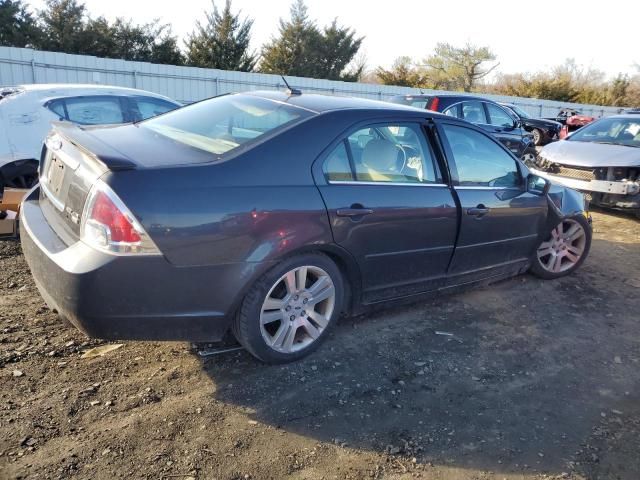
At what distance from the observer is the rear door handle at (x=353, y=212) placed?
3204mm

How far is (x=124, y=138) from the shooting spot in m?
3.23

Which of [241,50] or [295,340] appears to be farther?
[241,50]

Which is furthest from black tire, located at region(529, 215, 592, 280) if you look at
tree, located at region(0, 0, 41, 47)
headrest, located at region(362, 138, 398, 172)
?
tree, located at region(0, 0, 41, 47)

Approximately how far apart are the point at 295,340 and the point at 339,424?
28.5 inches

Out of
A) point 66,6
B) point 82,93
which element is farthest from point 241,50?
point 82,93

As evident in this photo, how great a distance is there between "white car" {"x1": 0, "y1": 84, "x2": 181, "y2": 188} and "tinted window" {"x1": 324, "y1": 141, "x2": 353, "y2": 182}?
4.16 m

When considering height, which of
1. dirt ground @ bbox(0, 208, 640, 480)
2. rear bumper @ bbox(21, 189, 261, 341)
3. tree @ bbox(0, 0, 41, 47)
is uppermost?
tree @ bbox(0, 0, 41, 47)

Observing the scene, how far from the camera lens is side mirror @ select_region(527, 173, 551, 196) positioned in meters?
4.60

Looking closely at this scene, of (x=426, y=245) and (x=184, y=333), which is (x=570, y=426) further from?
(x=184, y=333)

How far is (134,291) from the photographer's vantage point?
8.53ft

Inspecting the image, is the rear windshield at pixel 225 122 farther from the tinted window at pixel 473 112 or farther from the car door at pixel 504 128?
the car door at pixel 504 128

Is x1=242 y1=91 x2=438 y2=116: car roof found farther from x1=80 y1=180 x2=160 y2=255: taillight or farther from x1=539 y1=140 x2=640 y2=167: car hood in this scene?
x1=539 y1=140 x2=640 y2=167: car hood

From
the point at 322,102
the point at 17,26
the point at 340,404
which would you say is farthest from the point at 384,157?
the point at 17,26

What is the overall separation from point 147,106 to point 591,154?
6.51 m
